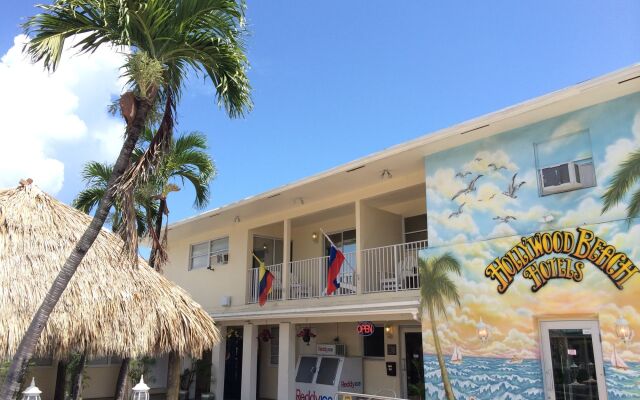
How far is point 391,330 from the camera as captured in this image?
13812mm

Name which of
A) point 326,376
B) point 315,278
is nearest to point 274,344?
point 315,278

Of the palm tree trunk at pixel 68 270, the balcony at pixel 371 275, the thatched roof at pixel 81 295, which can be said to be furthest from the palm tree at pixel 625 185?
the thatched roof at pixel 81 295

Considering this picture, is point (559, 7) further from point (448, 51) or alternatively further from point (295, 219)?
point (295, 219)

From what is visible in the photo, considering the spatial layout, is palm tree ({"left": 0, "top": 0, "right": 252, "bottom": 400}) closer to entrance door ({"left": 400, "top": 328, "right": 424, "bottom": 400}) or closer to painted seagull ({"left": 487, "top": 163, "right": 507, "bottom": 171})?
painted seagull ({"left": 487, "top": 163, "right": 507, "bottom": 171})

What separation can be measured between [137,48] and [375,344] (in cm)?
1047

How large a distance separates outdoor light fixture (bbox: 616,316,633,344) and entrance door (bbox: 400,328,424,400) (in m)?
6.14

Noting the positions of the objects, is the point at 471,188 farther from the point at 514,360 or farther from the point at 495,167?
the point at 514,360

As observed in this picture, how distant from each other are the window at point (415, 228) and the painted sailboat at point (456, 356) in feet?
16.1

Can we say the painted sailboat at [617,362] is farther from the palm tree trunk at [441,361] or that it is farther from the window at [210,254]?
the window at [210,254]

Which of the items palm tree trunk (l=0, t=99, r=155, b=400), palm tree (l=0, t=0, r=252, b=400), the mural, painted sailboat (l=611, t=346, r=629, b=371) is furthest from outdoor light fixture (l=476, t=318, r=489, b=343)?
palm tree trunk (l=0, t=99, r=155, b=400)

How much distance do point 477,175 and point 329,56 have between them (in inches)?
228

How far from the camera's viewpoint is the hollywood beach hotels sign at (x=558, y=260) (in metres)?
7.92

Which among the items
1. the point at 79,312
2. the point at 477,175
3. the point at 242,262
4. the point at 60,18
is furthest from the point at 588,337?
the point at 242,262

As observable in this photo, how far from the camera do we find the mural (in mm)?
7898
